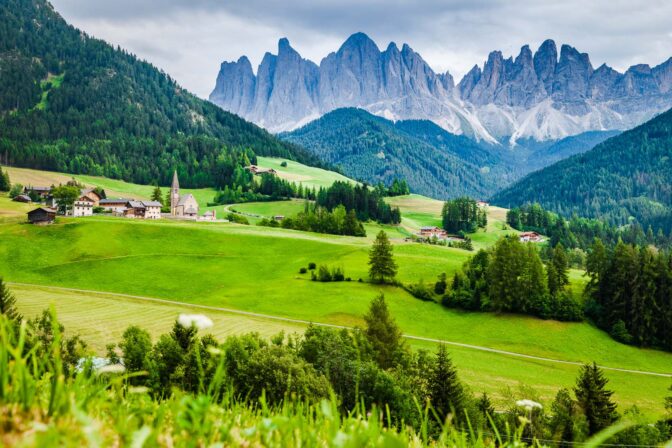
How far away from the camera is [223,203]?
197 metres

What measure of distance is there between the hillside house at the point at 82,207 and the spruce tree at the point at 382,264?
273 feet

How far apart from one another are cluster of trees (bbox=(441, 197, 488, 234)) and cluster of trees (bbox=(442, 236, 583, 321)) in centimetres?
10358

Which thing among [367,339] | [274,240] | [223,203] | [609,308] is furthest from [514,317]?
[223,203]

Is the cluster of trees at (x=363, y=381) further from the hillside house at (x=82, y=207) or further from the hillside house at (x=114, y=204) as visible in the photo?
the hillside house at (x=114, y=204)

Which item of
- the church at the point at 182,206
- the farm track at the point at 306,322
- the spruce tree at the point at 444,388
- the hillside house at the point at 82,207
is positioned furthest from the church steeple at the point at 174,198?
the spruce tree at the point at 444,388

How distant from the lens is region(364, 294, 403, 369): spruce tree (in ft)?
158

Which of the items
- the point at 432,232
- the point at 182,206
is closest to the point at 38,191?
the point at 182,206

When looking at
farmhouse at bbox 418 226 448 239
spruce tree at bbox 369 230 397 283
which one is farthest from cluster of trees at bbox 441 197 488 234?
→ spruce tree at bbox 369 230 397 283

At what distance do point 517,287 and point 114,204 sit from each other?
114 meters

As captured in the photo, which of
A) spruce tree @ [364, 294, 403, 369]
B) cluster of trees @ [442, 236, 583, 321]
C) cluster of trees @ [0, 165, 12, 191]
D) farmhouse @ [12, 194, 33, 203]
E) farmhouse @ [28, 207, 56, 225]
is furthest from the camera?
cluster of trees @ [0, 165, 12, 191]

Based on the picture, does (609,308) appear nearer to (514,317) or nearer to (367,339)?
(514,317)

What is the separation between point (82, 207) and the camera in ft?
428

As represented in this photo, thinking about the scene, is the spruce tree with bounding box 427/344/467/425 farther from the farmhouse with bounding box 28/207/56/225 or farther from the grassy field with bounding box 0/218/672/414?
the farmhouse with bounding box 28/207/56/225

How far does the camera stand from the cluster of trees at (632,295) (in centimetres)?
7200
